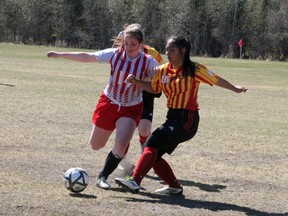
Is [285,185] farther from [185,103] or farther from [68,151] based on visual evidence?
[68,151]

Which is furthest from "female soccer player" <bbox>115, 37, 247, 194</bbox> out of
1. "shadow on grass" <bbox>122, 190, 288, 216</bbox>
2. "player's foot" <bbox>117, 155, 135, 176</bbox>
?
"player's foot" <bbox>117, 155, 135, 176</bbox>

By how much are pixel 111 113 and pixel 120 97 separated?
211mm

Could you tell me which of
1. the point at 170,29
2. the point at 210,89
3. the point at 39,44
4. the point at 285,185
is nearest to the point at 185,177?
the point at 285,185

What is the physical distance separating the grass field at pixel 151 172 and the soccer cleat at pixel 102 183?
0.06 meters

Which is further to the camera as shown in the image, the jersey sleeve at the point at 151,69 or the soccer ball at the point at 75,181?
the jersey sleeve at the point at 151,69

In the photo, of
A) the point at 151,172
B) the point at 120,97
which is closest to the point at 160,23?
the point at 151,172

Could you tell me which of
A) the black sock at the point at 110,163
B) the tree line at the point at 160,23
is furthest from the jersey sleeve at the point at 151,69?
the tree line at the point at 160,23

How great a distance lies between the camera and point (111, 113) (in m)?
7.58

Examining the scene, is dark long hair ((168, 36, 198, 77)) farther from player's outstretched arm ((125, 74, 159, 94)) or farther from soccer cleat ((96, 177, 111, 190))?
soccer cleat ((96, 177, 111, 190))

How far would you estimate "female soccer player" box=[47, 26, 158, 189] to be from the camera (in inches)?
292

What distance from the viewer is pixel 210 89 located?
80.3 feet

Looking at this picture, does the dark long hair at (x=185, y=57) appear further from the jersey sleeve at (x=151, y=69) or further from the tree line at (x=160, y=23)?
the tree line at (x=160, y=23)

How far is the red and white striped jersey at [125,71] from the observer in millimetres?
7512

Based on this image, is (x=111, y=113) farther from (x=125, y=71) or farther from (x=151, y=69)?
(x=151, y=69)
